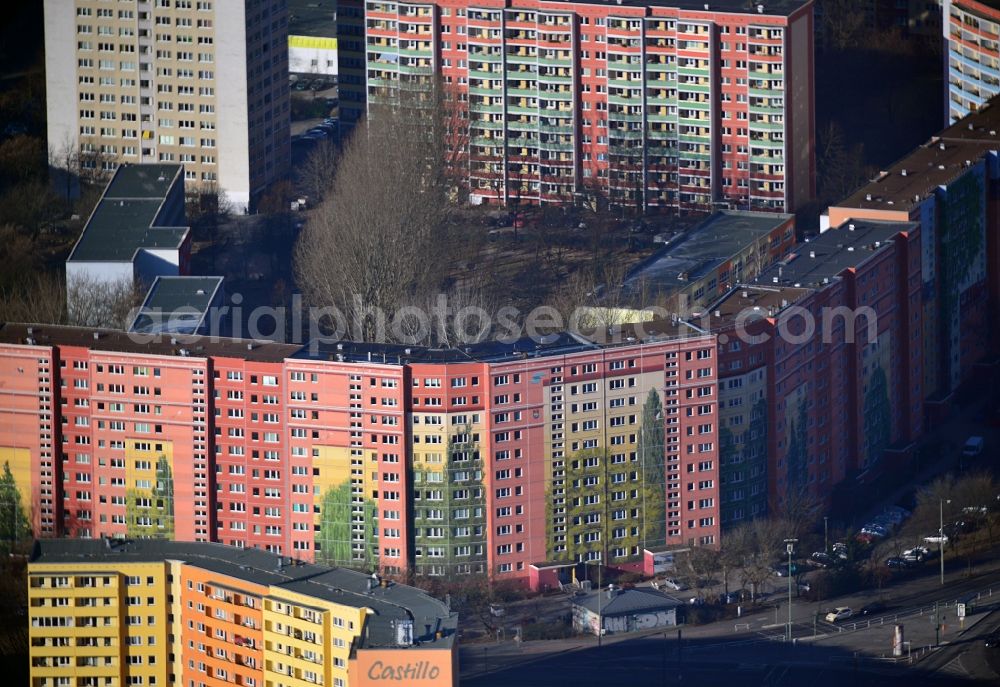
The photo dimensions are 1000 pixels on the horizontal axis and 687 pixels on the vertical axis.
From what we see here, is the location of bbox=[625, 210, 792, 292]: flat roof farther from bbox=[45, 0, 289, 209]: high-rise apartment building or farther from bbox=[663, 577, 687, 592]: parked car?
bbox=[45, 0, 289, 209]: high-rise apartment building

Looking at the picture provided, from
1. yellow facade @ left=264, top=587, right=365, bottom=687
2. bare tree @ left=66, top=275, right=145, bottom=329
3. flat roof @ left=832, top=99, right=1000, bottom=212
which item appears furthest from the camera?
flat roof @ left=832, top=99, right=1000, bottom=212

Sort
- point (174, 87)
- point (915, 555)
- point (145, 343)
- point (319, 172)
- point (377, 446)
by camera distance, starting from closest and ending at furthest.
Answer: point (377, 446)
point (145, 343)
point (915, 555)
point (319, 172)
point (174, 87)

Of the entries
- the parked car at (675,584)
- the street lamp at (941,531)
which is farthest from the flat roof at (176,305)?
the street lamp at (941,531)

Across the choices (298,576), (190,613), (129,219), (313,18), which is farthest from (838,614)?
(313,18)

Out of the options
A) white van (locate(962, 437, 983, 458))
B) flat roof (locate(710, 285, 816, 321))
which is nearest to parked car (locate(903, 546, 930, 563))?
white van (locate(962, 437, 983, 458))

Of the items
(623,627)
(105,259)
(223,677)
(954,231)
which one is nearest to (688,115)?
(954,231)

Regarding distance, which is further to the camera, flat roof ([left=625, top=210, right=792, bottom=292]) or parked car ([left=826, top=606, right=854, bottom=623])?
flat roof ([left=625, top=210, right=792, bottom=292])

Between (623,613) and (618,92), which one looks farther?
(618,92)

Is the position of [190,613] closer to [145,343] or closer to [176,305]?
[145,343]
